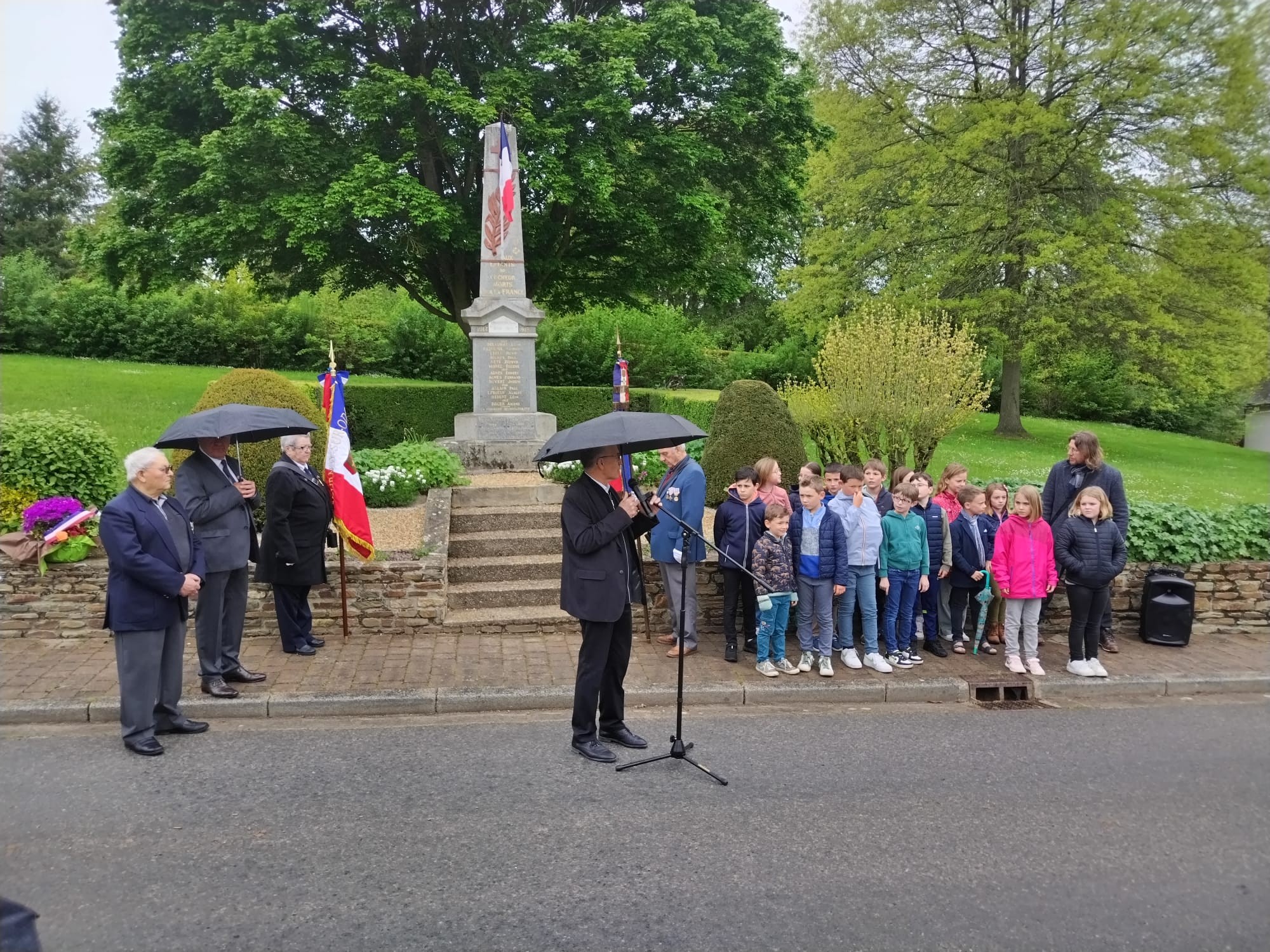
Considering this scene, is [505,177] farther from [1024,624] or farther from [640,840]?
[640,840]

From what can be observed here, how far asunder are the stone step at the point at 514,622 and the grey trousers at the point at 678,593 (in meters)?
0.97

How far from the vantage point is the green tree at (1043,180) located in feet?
68.8

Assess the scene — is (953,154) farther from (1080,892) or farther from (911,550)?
(1080,892)

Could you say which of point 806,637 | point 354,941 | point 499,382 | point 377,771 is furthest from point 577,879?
point 499,382

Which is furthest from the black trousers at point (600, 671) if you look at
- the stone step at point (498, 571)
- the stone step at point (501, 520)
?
the stone step at point (501, 520)

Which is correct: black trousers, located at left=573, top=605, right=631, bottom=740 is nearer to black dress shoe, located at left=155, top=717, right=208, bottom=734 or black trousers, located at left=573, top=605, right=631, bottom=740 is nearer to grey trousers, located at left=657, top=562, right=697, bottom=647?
grey trousers, located at left=657, top=562, right=697, bottom=647

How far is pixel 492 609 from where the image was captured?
8.64m

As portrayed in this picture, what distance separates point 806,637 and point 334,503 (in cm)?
439

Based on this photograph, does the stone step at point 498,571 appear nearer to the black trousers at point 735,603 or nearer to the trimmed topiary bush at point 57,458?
the black trousers at point 735,603

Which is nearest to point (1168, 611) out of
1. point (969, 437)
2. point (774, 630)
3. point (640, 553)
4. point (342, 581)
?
point (774, 630)

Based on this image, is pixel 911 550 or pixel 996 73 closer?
pixel 911 550

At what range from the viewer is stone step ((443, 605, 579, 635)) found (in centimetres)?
825

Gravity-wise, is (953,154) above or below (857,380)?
above

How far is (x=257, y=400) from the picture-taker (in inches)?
395
